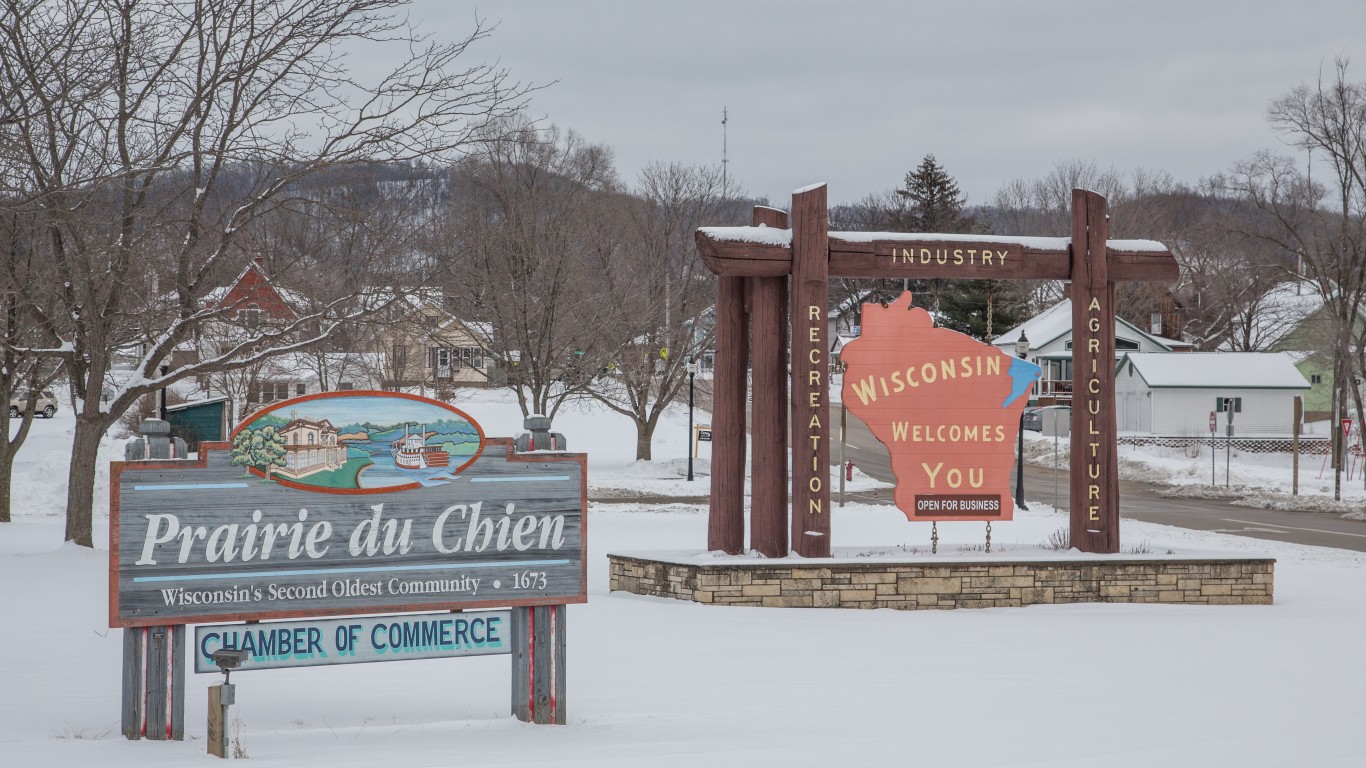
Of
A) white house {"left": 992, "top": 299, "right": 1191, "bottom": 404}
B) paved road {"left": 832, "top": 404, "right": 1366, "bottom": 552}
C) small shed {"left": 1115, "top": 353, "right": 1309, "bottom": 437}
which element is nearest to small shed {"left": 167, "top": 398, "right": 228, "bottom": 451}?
paved road {"left": 832, "top": 404, "right": 1366, "bottom": 552}

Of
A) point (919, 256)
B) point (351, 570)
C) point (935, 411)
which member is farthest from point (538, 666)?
point (919, 256)

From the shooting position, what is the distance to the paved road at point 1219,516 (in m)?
22.9

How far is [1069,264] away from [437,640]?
9.57 meters

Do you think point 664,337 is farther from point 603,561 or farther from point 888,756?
point 888,756

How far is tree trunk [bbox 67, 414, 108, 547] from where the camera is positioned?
15453 mm

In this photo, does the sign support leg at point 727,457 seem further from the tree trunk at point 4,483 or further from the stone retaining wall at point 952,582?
the tree trunk at point 4,483

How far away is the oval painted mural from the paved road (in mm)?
18325

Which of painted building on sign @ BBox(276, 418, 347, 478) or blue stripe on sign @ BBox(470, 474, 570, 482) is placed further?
blue stripe on sign @ BBox(470, 474, 570, 482)

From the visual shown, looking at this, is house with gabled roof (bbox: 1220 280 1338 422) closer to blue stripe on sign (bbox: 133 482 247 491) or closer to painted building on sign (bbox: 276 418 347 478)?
painted building on sign (bbox: 276 418 347 478)

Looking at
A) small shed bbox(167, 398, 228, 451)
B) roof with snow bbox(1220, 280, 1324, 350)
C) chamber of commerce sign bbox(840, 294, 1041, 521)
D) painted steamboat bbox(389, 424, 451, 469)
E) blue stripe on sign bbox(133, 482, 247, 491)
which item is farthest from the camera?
roof with snow bbox(1220, 280, 1324, 350)

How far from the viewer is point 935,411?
1382 centimetres

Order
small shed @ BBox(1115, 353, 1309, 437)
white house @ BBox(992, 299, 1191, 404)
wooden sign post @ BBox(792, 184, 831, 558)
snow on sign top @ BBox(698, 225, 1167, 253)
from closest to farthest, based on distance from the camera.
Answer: snow on sign top @ BBox(698, 225, 1167, 253), wooden sign post @ BBox(792, 184, 831, 558), small shed @ BBox(1115, 353, 1309, 437), white house @ BBox(992, 299, 1191, 404)

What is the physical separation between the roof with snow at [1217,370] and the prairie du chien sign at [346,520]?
4490cm

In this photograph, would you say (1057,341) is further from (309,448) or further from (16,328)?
(309,448)
